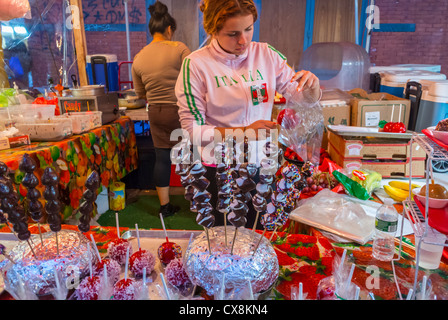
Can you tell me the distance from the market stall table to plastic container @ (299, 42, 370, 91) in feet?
6.95

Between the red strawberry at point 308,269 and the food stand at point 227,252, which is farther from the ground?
the food stand at point 227,252

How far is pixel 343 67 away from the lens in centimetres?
352

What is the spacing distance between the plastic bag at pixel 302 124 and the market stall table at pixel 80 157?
141cm

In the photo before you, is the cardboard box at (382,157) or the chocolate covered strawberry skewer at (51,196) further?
the cardboard box at (382,157)

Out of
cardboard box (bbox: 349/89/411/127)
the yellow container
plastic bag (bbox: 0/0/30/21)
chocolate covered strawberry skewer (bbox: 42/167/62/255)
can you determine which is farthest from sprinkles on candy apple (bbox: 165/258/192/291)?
the yellow container

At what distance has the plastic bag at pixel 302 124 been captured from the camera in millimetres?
1555

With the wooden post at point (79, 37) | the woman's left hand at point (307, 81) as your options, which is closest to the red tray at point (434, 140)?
the woman's left hand at point (307, 81)

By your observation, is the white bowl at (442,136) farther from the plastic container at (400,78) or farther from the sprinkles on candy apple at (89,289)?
the plastic container at (400,78)

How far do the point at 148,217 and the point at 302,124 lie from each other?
2.08 meters

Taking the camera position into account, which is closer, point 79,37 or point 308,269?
point 308,269

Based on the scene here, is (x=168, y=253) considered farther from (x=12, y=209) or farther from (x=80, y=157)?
(x=80, y=157)

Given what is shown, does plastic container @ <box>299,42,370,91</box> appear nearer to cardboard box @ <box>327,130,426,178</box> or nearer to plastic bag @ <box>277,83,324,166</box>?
cardboard box @ <box>327,130,426,178</box>

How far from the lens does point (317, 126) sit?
1613 mm

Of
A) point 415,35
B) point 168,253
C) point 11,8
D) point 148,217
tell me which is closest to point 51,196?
point 168,253
